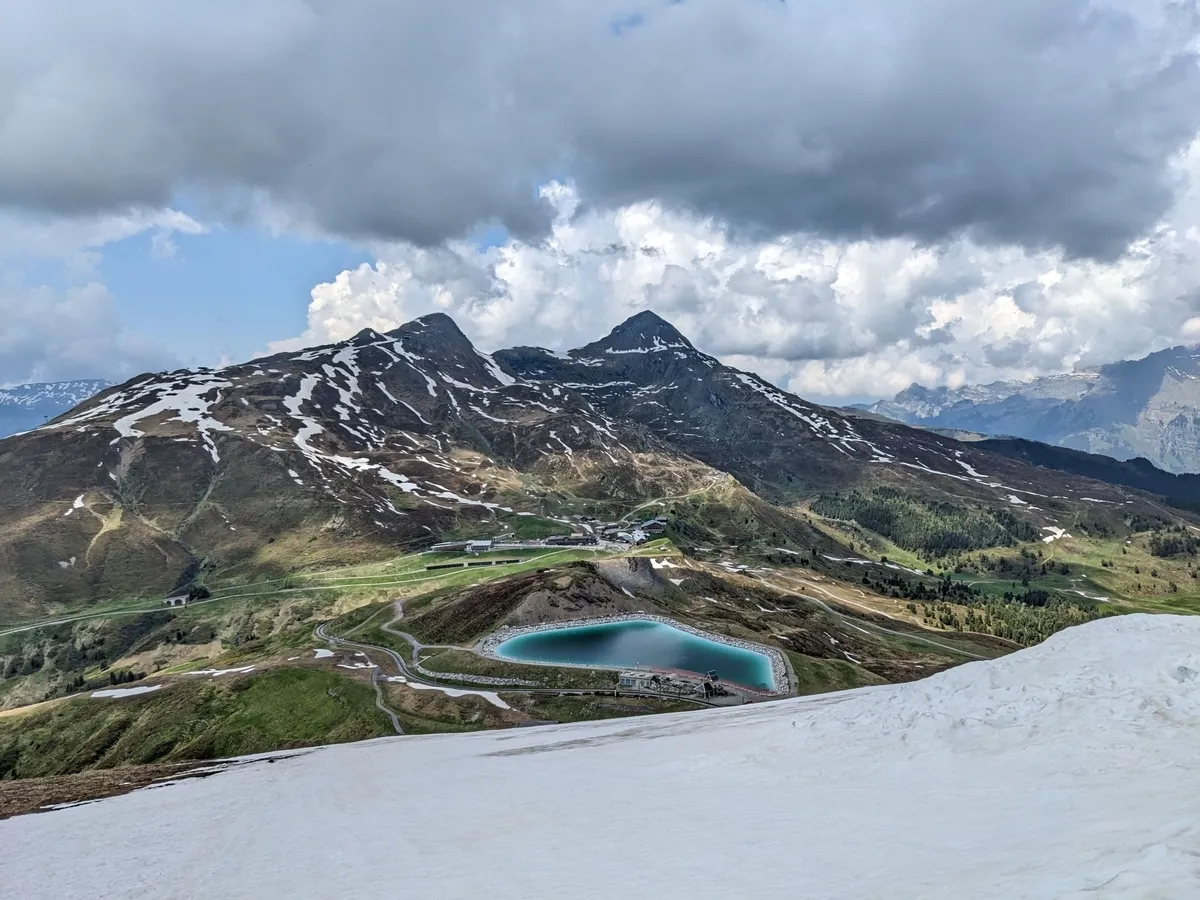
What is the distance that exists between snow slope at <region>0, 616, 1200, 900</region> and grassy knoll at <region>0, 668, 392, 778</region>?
4754 cm

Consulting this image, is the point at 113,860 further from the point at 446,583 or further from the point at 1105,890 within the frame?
the point at 446,583

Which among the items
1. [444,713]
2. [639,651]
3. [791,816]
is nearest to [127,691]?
[444,713]

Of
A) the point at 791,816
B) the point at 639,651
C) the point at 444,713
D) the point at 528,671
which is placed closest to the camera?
the point at 791,816

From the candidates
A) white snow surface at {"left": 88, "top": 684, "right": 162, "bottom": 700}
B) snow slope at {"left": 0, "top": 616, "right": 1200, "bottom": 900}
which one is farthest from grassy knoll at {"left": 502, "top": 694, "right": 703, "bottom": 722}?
white snow surface at {"left": 88, "top": 684, "right": 162, "bottom": 700}

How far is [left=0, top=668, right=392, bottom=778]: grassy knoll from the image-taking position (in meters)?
74.5

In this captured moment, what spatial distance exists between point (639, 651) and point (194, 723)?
62.8 meters

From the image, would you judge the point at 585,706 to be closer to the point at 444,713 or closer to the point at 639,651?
the point at 444,713

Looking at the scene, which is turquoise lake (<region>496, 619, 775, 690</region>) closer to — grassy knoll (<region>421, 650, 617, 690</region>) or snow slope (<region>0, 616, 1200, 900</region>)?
grassy knoll (<region>421, 650, 617, 690</region>)

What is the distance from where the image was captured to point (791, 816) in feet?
54.0

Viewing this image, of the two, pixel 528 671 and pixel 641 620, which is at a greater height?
pixel 641 620

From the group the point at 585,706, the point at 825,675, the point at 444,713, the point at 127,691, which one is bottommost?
the point at 825,675

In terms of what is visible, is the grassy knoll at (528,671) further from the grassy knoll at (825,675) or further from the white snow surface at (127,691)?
the white snow surface at (127,691)

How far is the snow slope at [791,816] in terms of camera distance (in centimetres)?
1144

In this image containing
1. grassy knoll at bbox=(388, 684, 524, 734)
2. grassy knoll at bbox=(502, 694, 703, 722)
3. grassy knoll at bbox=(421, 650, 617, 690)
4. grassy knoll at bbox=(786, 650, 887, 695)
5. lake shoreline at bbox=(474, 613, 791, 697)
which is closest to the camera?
grassy knoll at bbox=(388, 684, 524, 734)
